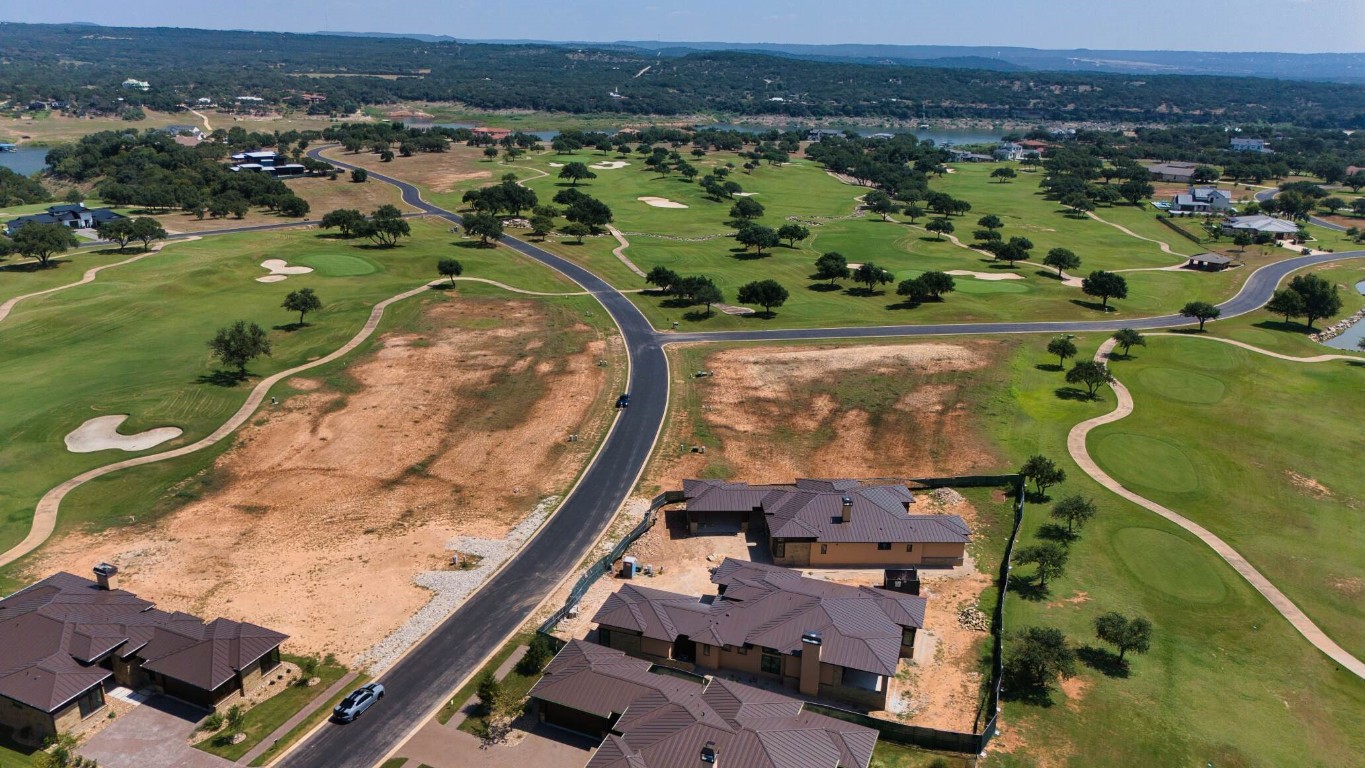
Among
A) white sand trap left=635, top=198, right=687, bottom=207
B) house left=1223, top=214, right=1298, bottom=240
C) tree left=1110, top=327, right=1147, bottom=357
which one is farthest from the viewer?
white sand trap left=635, top=198, right=687, bottom=207

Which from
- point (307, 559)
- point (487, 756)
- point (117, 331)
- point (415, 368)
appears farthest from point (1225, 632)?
point (117, 331)

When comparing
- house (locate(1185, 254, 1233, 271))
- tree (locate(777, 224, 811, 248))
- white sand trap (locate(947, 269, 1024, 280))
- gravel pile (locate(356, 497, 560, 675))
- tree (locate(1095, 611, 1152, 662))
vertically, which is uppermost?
tree (locate(777, 224, 811, 248))

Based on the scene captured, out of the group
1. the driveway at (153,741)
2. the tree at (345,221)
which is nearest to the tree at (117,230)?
the tree at (345,221)

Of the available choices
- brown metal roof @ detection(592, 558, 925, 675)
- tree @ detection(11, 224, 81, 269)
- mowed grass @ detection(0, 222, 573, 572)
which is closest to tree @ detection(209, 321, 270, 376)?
mowed grass @ detection(0, 222, 573, 572)

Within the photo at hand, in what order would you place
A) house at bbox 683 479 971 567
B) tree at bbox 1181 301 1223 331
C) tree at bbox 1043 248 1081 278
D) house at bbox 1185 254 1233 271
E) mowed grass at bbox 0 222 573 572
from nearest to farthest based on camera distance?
1. house at bbox 683 479 971 567
2. mowed grass at bbox 0 222 573 572
3. tree at bbox 1181 301 1223 331
4. tree at bbox 1043 248 1081 278
5. house at bbox 1185 254 1233 271

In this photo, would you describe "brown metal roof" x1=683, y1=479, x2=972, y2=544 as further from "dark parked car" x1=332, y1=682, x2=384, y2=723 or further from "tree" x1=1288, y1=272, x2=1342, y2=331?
"tree" x1=1288, y1=272, x2=1342, y2=331

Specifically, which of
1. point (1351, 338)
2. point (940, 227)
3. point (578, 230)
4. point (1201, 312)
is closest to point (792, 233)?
point (940, 227)

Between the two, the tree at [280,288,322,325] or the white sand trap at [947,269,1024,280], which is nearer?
the tree at [280,288,322,325]
